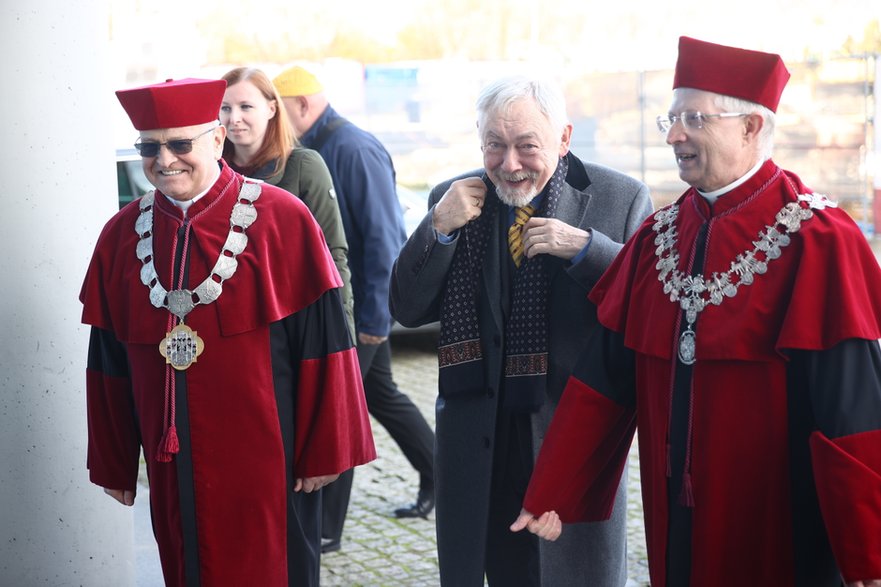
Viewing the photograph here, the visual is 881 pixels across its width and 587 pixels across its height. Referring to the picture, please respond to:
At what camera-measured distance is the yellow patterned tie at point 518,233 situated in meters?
3.41

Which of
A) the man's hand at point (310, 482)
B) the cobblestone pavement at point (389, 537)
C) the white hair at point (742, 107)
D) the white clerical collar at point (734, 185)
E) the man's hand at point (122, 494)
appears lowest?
the cobblestone pavement at point (389, 537)

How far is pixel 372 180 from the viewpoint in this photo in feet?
16.9

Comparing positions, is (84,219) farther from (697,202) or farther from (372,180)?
(697,202)

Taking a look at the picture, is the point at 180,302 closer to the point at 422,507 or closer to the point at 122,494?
the point at 122,494

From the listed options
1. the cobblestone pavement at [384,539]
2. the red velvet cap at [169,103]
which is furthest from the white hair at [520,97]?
the cobblestone pavement at [384,539]

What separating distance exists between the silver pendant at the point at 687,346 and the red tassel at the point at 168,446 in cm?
135

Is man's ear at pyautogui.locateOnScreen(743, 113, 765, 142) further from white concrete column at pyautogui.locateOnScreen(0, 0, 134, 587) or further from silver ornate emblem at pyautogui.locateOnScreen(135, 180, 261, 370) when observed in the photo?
white concrete column at pyautogui.locateOnScreen(0, 0, 134, 587)

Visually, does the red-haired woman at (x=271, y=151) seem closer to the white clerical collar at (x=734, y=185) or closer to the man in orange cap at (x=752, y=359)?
the man in orange cap at (x=752, y=359)

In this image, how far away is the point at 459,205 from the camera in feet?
11.1

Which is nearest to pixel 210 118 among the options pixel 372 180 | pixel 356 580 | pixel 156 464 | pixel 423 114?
pixel 156 464

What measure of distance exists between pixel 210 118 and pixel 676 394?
56.7 inches

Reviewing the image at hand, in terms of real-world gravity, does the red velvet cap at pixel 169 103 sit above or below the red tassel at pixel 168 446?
above

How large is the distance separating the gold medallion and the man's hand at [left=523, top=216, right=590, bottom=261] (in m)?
0.91

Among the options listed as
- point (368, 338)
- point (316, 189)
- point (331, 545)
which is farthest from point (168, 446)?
point (331, 545)
